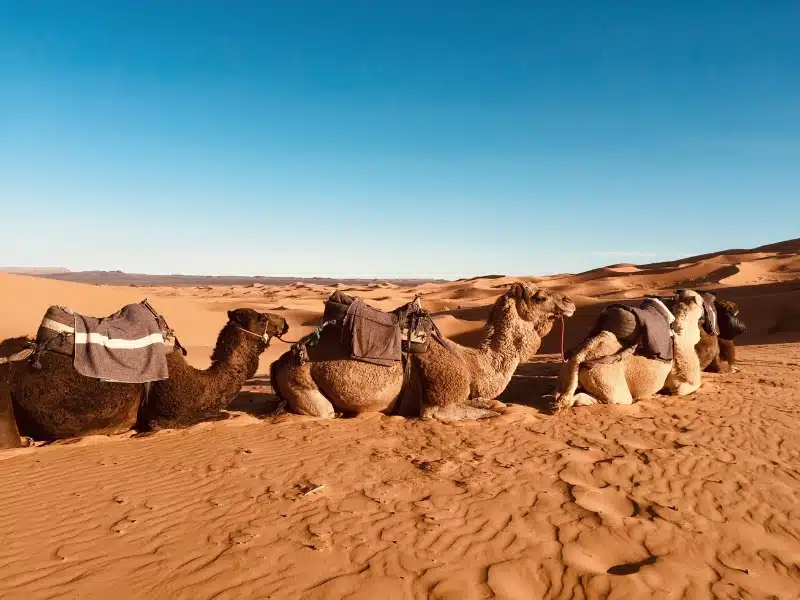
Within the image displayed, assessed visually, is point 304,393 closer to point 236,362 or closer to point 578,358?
point 236,362

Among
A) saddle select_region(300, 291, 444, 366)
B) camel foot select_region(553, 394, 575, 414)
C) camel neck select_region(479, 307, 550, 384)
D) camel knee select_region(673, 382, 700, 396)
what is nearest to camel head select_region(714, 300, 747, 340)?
camel knee select_region(673, 382, 700, 396)

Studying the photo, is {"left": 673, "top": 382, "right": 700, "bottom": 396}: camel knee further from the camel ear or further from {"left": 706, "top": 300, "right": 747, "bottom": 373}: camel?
the camel ear

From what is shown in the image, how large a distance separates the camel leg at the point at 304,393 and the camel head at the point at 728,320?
23.8 ft

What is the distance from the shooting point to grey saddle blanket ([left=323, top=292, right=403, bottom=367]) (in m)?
6.48

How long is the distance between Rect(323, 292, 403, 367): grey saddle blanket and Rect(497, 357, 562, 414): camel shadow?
2101 mm

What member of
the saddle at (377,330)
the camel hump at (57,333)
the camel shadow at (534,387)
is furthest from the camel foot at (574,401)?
the camel hump at (57,333)

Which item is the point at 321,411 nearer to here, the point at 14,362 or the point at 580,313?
the point at 14,362

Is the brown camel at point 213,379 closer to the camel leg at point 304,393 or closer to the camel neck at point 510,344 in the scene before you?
the camel leg at point 304,393

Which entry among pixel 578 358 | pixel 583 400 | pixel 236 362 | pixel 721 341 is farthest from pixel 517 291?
pixel 721 341

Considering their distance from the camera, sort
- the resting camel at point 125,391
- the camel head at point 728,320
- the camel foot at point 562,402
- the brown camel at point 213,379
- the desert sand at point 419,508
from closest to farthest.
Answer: the desert sand at point 419,508 → the resting camel at point 125,391 → the brown camel at point 213,379 → the camel foot at point 562,402 → the camel head at point 728,320

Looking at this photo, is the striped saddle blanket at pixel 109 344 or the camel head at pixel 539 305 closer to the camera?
the striped saddle blanket at pixel 109 344

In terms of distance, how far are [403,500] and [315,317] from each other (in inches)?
743

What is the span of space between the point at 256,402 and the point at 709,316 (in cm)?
735

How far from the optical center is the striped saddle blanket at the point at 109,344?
5.44 meters
